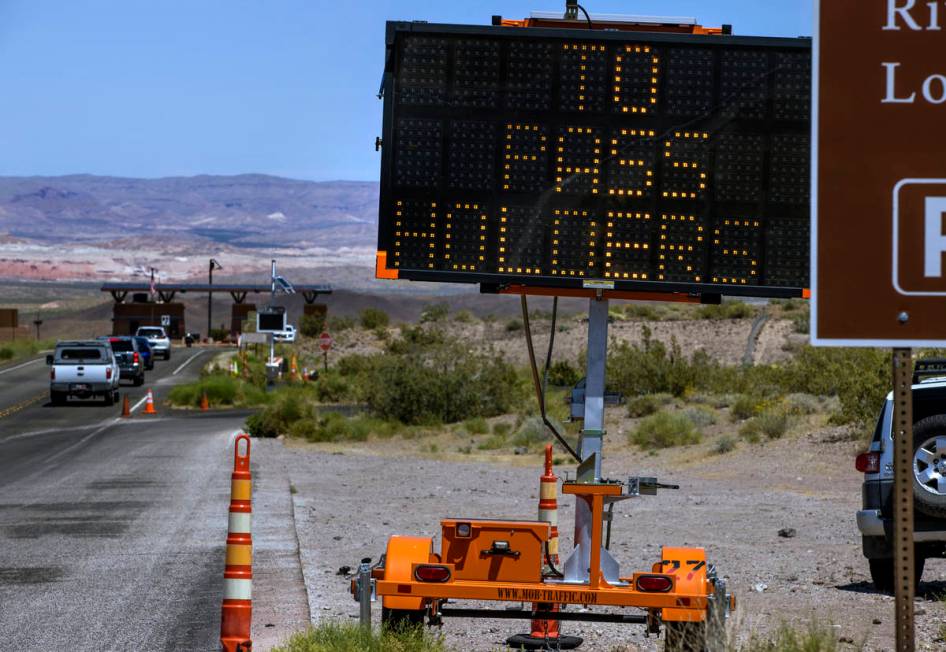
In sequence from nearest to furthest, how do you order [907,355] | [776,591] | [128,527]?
1. [907,355]
2. [776,591]
3. [128,527]

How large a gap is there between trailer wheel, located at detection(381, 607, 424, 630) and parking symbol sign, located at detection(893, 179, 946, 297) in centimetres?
394

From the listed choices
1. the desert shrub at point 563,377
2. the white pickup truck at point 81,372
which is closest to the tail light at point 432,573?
the white pickup truck at point 81,372

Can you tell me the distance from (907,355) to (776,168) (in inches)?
120

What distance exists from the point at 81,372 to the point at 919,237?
42.0 m

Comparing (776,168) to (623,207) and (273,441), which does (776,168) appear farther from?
(273,441)

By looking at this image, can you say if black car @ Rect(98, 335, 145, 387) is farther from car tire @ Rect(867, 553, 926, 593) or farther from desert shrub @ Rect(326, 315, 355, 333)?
car tire @ Rect(867, 553, 926, 593)

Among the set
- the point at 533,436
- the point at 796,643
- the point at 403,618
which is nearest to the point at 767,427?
the point at 533,436

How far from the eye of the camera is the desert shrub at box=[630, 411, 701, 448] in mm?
30016

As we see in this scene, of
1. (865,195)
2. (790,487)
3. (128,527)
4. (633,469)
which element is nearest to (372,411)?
(633,469)

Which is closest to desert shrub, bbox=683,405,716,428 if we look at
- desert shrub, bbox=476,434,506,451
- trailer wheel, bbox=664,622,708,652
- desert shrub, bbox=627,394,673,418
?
desert shrub, bbox=627,394,673,418

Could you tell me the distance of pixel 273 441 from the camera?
3350 centimetres

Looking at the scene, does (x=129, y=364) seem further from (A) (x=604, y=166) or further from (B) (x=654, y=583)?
(B) (x=654, y=583)

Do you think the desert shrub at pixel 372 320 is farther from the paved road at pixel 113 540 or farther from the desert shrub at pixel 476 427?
the paved road at pixel 113 540

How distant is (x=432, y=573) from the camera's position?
8.34 m
